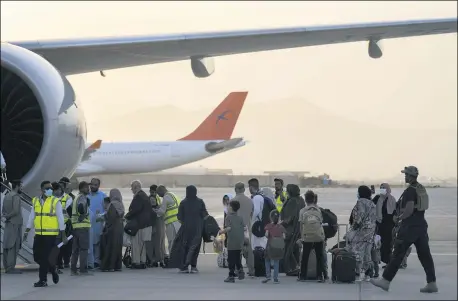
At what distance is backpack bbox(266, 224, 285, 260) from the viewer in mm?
12023

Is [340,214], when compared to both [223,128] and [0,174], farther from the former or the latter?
[223,128]

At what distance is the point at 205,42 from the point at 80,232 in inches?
150

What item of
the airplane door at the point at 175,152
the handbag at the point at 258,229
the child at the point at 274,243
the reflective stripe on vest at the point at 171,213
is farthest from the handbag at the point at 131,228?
the airplane door at the point at 175,152

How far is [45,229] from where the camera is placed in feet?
37.9

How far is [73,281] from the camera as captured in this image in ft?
39.2

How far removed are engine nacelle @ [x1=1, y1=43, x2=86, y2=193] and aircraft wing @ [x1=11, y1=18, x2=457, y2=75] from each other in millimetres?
898

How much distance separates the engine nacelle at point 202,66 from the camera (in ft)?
50.1

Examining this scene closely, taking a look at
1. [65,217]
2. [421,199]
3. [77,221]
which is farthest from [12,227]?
[421,199]

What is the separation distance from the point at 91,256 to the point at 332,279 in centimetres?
382

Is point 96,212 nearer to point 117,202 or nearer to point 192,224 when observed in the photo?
point 117,202

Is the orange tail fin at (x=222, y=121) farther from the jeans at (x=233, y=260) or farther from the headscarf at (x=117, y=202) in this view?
the jeans at (x=233, y=260)

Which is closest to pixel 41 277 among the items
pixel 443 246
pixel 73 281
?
pixel 73 281

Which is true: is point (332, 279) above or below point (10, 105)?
below

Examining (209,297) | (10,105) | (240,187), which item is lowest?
(209,297)
